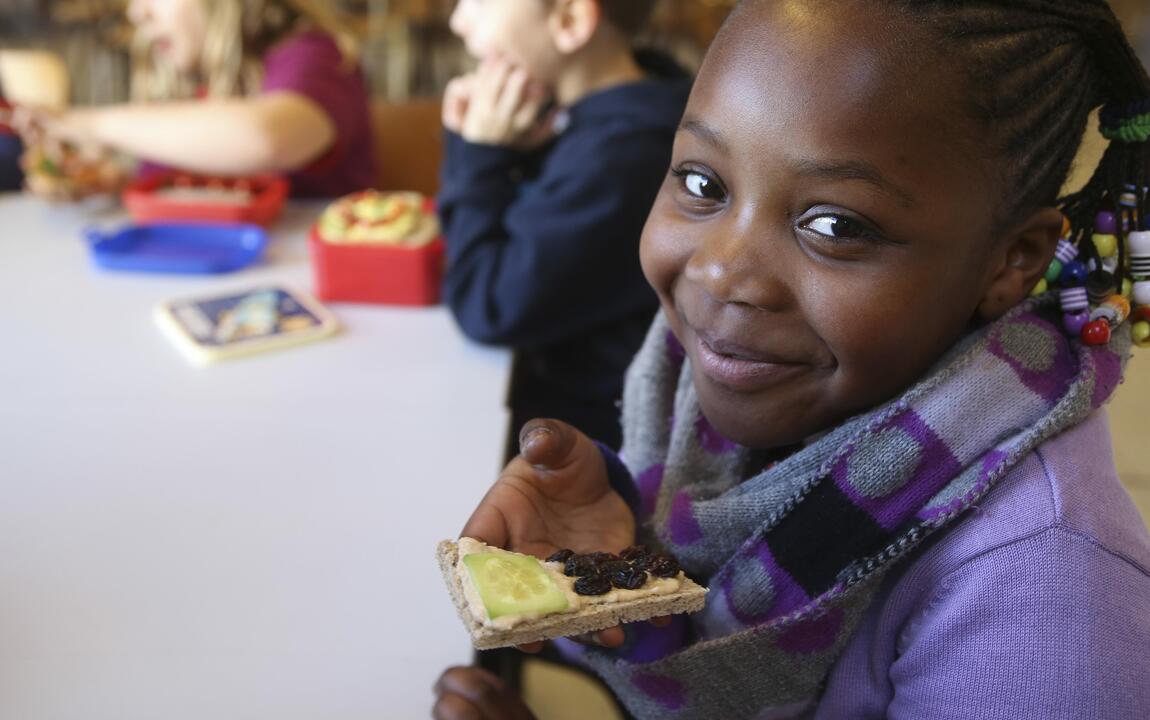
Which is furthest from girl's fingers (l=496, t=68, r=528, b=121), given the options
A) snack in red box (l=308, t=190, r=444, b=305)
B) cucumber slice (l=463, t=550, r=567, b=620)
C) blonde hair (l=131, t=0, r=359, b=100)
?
cucumber slice (l=463, t=550, r=567, b=620)

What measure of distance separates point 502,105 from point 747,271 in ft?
2.37

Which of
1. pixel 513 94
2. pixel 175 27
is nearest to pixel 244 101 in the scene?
pixel 175 27

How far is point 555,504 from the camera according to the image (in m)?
0.67

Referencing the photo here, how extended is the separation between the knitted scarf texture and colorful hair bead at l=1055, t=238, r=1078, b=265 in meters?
0.03

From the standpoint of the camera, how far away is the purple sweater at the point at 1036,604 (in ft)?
1.71

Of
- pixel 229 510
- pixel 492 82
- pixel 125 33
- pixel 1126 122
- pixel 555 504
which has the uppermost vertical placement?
pixel 1126 122

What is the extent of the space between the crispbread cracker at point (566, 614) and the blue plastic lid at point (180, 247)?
2.86 feet

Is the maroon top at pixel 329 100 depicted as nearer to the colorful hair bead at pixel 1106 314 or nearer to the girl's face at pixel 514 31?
the girl's face at pixel 514 31

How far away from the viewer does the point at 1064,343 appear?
24.5 inches

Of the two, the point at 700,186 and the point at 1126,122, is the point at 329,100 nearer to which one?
the point at 700,186

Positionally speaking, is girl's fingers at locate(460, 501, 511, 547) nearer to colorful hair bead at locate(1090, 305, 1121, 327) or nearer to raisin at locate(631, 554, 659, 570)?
raisin at locate(631, 554, 659, 570)

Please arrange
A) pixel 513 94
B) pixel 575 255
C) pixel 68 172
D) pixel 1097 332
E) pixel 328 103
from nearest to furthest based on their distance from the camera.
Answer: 1. pixel 1097 332
2. pixel 575 255
3. pixel 513 94
4. pixel 68 172
5. pixel 328 103

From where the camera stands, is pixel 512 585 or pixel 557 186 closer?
pixel 512 585

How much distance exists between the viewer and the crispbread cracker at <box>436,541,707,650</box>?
19.3 inches
